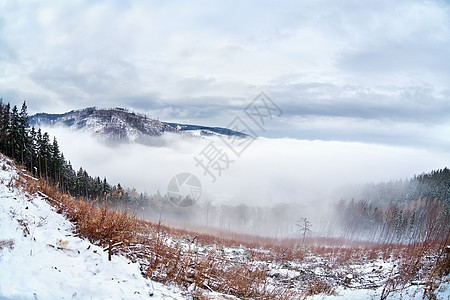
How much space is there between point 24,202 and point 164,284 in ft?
10.6

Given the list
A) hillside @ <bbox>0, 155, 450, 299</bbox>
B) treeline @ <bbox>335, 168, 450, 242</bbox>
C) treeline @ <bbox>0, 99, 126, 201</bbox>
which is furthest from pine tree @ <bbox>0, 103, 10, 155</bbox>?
treeline @ <bbox>335, 168, 450, 242</bbox>

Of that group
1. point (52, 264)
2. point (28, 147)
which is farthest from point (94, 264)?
point (28, 147)

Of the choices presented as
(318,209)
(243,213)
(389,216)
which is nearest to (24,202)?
(389,216)

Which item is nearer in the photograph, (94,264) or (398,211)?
(94,264)

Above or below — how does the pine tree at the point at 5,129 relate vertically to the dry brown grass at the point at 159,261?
above

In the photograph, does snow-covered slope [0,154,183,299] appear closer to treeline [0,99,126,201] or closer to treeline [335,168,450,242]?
treeline [0,99,126,201]

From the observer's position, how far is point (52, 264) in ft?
10.6

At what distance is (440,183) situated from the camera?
7494 cm

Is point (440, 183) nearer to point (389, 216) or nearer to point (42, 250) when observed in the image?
point (389, 216)

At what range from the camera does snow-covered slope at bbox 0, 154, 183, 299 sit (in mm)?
2707

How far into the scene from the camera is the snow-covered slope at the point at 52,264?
2.71 metres

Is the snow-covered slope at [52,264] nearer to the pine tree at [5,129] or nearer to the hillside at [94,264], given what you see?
the hillside at [94,264]

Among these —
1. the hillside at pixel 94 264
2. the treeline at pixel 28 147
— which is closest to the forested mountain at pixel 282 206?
the treeline at pixel 28 147

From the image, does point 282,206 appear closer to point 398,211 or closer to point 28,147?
point 398,211
